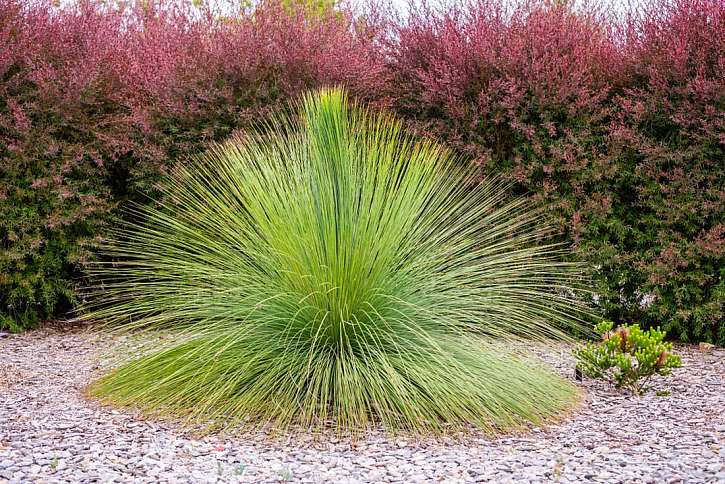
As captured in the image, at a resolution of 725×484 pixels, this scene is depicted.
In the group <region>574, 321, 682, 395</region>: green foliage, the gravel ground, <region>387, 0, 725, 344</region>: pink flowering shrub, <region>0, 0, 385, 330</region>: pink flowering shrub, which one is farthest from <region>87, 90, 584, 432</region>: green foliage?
<region>0, 0, 385, 330</region>: pink flowering shrub

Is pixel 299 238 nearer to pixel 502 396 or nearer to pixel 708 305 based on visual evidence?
pixel 502 396

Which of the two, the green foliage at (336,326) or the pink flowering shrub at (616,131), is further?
the pink flowering shrub at (616,131)

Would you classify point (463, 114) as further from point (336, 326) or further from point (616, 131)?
point (336, 326)

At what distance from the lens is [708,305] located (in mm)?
5730

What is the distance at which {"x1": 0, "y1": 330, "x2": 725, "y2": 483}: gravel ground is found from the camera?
3.04 metres

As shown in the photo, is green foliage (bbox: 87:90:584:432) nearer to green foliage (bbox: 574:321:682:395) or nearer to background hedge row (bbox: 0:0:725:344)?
green foliage (bbox: 574:321:682:395)

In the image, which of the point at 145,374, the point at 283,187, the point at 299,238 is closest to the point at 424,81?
the point at 283,187

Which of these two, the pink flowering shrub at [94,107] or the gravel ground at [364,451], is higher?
the pink flowering shrub at [94,107]

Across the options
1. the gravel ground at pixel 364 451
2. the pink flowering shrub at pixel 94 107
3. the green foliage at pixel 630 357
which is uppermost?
the pink flowering shrub at pixel 94 107

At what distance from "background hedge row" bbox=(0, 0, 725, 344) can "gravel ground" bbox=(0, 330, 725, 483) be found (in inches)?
75.8

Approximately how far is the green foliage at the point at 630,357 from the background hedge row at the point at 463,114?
56.1 inches

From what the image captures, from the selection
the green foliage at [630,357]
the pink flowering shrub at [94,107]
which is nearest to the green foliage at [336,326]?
the green foliage at [630,357]

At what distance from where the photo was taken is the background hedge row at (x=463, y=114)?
18.8 feet

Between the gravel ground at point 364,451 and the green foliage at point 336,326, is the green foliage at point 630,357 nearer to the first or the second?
the gravel ground at point 364,451
